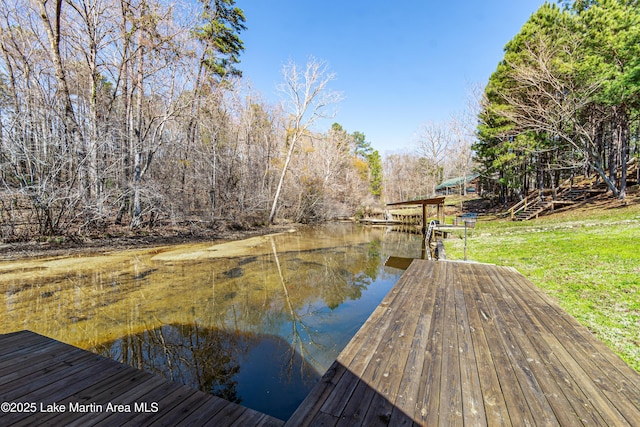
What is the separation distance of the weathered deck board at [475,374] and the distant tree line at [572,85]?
46.1ft

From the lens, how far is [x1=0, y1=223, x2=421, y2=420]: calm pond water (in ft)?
11.2

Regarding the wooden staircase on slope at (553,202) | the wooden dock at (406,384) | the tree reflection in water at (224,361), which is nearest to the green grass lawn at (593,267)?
the wooden dock at (406,384)

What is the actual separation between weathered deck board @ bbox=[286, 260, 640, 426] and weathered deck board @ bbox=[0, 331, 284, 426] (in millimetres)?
724

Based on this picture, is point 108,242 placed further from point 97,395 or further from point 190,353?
point 97,395

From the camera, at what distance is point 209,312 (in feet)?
16.3

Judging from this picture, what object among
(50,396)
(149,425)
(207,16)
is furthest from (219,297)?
(207,16)

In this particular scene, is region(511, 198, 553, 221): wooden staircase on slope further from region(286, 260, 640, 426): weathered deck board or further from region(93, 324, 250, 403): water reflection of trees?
region(93, 324, 250, 403): water reflection of trees

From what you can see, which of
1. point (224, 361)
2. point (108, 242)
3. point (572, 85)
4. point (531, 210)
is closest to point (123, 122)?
point (108, 242)

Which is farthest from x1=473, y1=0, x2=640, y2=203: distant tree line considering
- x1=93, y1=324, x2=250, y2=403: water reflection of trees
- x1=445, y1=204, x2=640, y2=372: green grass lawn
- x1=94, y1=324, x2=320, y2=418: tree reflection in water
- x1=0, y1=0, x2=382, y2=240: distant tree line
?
x1=93, y1=324, x2=250, y2=403: water reflection of trees

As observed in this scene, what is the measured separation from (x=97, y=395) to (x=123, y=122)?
1509 centimetres

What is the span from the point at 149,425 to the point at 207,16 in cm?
1944

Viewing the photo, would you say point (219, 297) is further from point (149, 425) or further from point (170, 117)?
point (170, 117)

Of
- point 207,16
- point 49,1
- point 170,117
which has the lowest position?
point 170,117

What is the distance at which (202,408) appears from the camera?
6.41ft
